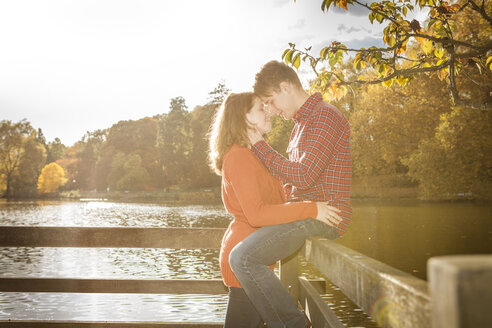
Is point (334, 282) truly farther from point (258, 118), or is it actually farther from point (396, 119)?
point (396, 119)

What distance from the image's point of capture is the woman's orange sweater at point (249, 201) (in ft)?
7.32

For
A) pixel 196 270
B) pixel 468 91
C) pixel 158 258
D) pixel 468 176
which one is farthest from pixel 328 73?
pixel 468 176

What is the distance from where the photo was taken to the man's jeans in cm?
220

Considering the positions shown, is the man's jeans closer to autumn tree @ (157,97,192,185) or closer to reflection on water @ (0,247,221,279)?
reflection on water @ (0,247,221,279)

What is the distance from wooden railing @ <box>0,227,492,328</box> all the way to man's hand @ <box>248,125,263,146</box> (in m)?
0.65

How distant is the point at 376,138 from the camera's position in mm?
33375

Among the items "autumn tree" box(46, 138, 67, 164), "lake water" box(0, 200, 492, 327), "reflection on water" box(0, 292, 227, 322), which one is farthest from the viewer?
"autumn tree" box(46, 138, 67, 164)

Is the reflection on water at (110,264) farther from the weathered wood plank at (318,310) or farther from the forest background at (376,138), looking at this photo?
the weathered wood plank at (318,310)

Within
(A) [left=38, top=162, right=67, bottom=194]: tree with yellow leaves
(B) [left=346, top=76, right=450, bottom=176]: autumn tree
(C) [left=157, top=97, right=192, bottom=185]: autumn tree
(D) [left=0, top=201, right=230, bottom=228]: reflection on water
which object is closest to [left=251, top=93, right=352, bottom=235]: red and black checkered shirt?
(D) [left=0, top=201, right=230, bottom=228]: reflection on water

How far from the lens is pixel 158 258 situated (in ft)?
Answer: 54.7

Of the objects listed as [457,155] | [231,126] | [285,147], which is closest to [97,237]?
[231,126]

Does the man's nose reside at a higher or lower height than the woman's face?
higher

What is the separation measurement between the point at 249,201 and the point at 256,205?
4 cm

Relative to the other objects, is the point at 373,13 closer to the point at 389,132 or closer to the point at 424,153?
the point at 424,153
